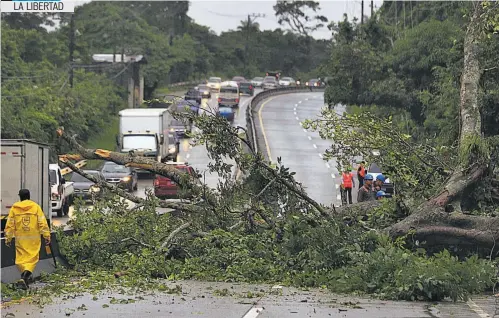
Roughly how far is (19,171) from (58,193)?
7.04 meters

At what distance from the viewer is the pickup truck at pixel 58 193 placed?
31891 mm

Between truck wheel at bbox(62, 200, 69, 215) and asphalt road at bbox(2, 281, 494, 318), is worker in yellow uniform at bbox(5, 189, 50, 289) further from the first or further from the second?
truck wheel at bbox(62, 200, 69, 215)

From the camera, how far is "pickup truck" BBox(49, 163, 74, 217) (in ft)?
105

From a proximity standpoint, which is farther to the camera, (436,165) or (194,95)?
(194,95)

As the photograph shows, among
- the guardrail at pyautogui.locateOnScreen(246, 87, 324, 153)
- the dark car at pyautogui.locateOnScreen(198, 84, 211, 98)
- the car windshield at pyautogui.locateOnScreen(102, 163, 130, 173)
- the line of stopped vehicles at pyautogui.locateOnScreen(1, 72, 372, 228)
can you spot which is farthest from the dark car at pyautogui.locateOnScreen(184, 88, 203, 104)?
the car windshield at pyautogui.locateOnScreen(102, 163, 130, 173)

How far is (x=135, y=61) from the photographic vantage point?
3627 inches

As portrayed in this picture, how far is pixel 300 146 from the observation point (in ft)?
195

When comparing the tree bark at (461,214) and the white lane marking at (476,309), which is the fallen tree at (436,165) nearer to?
the tree bark at (461,214)

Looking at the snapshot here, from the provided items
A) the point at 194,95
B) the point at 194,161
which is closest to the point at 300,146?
the point at 194,161

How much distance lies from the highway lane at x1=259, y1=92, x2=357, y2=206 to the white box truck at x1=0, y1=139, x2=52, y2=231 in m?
7.68

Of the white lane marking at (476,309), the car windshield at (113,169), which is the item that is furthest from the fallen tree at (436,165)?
the car windshield at (113,169)

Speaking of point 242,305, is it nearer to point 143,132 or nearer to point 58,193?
point 58,193

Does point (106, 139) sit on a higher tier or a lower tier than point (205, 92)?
lower

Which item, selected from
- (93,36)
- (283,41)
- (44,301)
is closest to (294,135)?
(93,36)
